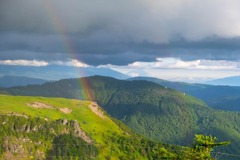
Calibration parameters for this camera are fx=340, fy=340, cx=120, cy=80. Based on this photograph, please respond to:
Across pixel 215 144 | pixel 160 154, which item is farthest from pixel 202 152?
pixel 160 154

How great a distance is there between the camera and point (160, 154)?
49.5 meters

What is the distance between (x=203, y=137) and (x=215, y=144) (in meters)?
2.01

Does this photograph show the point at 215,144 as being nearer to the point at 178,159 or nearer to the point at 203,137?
the point at 203,137

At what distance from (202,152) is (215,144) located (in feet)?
7.39

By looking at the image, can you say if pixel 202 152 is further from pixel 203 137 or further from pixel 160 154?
pixel 160 154

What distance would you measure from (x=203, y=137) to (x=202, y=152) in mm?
2652

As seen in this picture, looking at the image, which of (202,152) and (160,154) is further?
(160,154)

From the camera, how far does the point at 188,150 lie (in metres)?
47.9

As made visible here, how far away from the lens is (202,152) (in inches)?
1813

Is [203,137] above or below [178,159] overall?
above

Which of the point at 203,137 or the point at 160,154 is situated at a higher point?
the point at 203,137

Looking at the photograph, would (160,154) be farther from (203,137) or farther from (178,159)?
(203,137)

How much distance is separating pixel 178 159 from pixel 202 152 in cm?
369

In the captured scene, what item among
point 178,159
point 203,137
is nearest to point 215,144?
point 203,137
